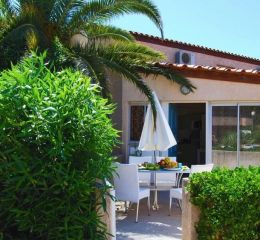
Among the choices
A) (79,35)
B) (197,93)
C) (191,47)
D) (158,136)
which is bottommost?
(158,136)

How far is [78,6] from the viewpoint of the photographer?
34.4ft

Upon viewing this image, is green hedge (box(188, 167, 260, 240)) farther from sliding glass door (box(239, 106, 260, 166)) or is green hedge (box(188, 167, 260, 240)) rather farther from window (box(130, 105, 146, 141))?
window (box(130, 105, 146, 141))

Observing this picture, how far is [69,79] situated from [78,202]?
136 cm

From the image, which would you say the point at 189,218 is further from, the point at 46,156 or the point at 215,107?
the point at 215,107

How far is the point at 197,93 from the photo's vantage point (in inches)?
→ 482

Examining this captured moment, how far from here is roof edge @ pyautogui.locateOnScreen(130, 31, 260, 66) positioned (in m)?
16.8

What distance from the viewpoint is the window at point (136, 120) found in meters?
13.5

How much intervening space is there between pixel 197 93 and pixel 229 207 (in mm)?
7447

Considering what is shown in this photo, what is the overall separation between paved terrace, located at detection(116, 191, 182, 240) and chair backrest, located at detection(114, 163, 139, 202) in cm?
50

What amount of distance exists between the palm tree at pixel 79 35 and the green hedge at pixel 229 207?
4.57 m

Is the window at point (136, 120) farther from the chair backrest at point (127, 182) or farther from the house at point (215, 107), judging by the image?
the chair backrest at point (127, 182)

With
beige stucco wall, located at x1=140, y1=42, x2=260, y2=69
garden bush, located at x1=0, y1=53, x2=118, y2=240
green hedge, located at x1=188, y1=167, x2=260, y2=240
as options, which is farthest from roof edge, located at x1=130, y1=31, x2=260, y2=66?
garden bush, located at x1=0, y1=53, x2=118, y2=240

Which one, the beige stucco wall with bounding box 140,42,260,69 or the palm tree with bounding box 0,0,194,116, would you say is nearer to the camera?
the palm tree with bounding box 0,0,194,116

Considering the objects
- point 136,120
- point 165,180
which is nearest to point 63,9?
point 136,120
